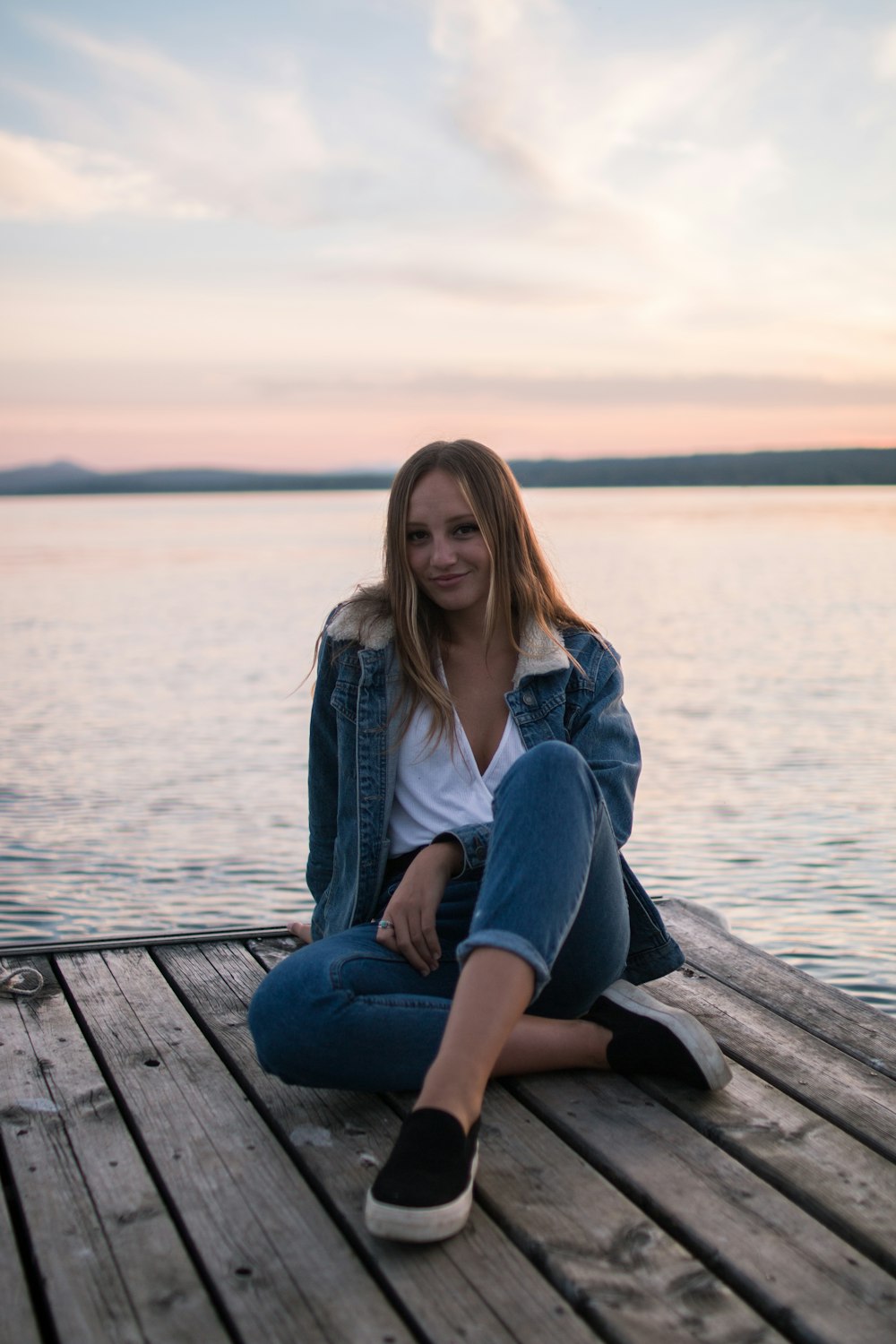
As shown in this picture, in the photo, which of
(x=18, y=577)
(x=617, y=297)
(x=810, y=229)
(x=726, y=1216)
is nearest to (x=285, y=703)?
(x=726, y=1216)

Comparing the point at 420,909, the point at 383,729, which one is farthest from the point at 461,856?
the point at 383,729

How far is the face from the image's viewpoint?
9.45 ft

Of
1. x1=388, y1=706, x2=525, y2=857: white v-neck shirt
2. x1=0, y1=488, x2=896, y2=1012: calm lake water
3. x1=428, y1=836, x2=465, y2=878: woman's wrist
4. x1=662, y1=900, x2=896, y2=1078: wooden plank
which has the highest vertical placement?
x1=388, y1=706, x2=525, y2=857: white v-neck shirt

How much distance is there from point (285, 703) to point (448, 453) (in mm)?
9089

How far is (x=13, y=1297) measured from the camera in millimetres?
1825

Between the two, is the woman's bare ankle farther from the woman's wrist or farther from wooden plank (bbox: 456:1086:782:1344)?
the woman's wrist

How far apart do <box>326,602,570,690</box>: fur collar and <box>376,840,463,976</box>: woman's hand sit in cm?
50

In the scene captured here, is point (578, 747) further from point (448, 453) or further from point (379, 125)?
point (379, 125)

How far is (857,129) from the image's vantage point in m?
17.3

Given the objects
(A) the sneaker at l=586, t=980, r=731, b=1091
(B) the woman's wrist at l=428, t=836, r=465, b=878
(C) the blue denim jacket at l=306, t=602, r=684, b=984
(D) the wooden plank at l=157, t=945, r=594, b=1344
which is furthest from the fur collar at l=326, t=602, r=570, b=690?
(D) the wooden plank at l=157, t=945, r=594, b=1344

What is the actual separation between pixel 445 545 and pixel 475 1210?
57.9 inches

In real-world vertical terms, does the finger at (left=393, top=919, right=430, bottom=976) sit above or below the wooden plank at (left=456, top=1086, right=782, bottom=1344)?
above

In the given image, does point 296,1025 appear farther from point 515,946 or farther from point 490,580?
point 490,580

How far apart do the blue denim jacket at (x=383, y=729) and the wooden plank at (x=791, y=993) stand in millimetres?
436
